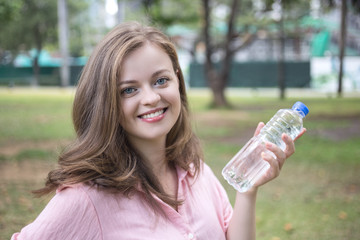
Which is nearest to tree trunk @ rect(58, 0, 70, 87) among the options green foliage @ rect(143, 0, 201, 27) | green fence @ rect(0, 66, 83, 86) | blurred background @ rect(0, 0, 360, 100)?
blurred background @ rect(0, 0, 360, 100)

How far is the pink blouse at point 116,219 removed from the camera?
1.54 metres

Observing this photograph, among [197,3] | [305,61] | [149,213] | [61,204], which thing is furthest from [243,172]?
[305,61]

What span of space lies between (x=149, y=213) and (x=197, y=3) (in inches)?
899

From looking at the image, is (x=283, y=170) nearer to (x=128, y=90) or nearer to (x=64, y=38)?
(x=128, y=90)

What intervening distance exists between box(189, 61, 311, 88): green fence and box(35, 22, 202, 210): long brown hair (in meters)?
29.8

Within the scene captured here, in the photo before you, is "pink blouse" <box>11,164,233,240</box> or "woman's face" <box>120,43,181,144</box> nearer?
"pink blouse" <box>11,164,233,240</box>

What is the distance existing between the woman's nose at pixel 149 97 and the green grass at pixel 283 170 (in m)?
0.56

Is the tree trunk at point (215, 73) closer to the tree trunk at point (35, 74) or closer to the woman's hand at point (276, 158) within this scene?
the woman's hand at point (276, 158)

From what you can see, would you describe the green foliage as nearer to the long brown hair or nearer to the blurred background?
the blurred background

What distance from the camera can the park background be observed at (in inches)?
222

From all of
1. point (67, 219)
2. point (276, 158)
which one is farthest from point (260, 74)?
point (67, 219)

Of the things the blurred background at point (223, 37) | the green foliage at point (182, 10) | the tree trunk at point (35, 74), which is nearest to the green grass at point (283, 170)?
the blurred background at point (223, 37)

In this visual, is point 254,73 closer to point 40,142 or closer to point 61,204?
point 40,142

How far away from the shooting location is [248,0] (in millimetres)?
27656
